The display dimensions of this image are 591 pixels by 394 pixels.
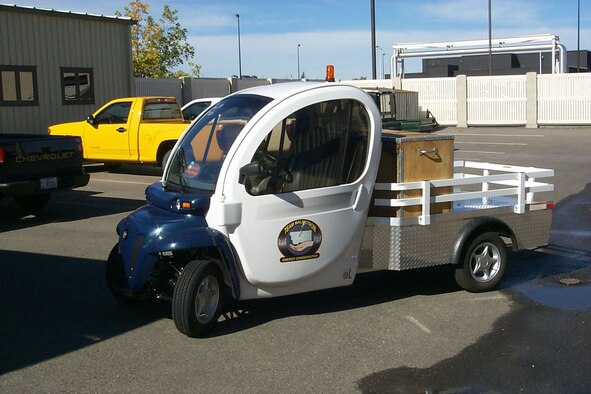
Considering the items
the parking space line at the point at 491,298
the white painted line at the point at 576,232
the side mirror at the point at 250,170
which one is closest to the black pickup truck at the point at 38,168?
the side mirror at the point at 250,170

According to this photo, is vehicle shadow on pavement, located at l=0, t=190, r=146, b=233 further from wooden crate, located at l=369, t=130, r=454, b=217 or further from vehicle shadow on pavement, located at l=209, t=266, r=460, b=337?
wooden crate, located at l=369, t=130, r=454, b=217

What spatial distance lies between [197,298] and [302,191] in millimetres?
1172

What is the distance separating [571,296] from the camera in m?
6.68

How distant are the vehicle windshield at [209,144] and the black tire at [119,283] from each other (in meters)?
0.77

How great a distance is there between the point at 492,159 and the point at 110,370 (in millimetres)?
16968

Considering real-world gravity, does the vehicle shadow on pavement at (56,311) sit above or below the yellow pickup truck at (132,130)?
below

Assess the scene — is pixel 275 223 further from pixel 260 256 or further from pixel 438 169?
pixel 438 169

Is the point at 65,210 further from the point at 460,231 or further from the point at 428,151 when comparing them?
the point at 460,231

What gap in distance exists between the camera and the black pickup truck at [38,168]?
1023 cm

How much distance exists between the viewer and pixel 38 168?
420 inches

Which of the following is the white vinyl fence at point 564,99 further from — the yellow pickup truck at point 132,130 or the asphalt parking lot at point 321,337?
the asphalt parking lot at point 321,337

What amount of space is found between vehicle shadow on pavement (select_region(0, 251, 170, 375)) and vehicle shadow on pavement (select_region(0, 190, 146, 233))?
2.98 meters

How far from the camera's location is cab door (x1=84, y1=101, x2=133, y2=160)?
16.7 metres

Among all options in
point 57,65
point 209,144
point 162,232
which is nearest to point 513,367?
point 162,232
